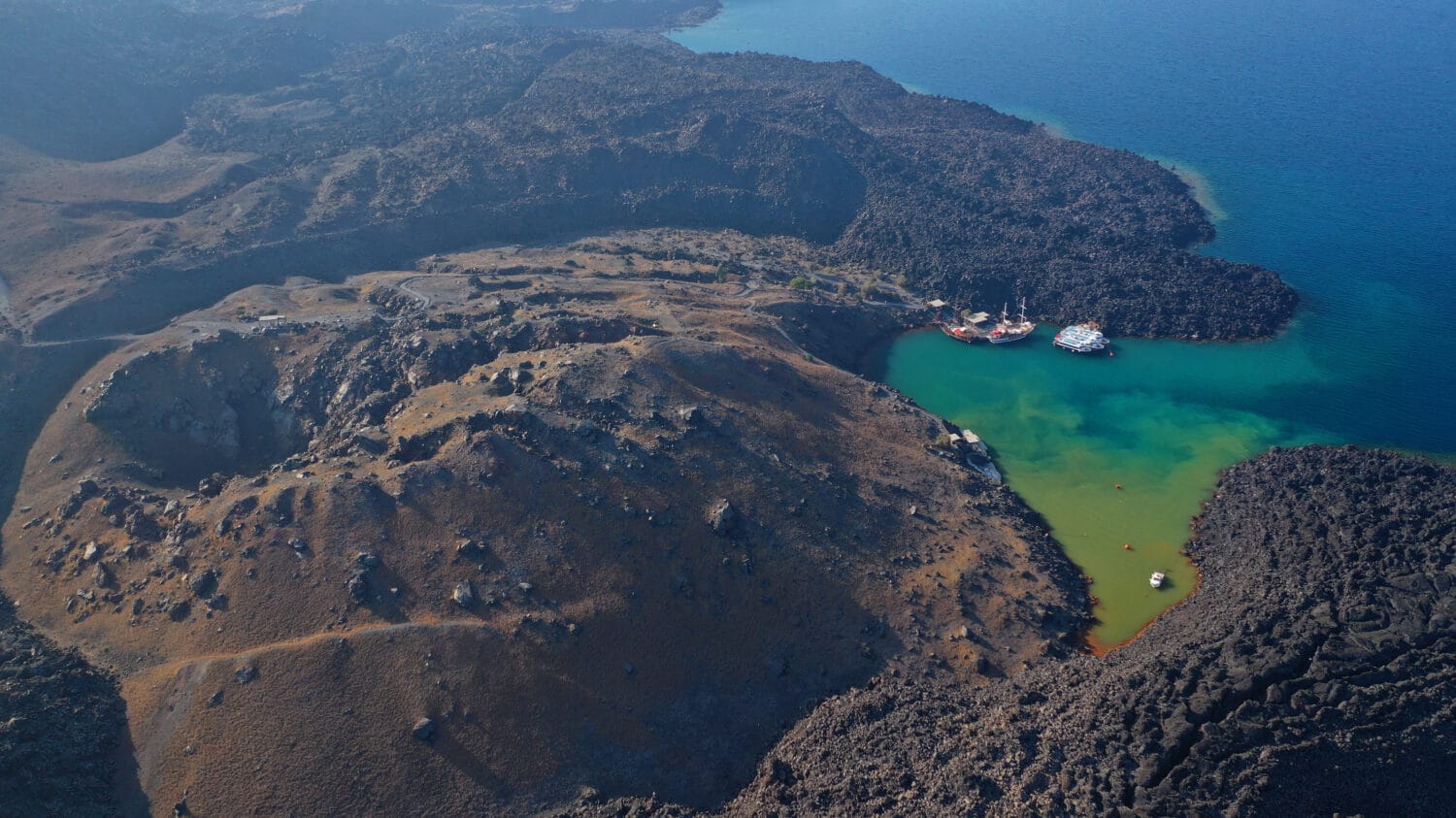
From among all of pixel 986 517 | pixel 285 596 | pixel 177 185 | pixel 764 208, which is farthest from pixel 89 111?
pixel 986 517

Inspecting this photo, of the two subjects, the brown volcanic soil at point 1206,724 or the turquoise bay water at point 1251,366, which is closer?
the brown volcanic soil at point 1206,724

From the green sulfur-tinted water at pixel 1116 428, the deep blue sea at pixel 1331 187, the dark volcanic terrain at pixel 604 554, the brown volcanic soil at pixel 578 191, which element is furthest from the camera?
the brown volcanic soil at pixel 578 191

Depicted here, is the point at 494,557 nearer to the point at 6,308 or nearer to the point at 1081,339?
the point at 6,308

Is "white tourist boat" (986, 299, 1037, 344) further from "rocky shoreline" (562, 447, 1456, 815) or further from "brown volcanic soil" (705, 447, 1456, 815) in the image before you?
"rocky shoreline" (562, 447, 1456, 815)

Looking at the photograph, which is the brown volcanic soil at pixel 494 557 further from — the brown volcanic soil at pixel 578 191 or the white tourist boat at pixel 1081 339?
the white tourist boat at pixel 1081 339

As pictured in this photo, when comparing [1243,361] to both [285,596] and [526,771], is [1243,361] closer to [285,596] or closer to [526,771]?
[526,771]

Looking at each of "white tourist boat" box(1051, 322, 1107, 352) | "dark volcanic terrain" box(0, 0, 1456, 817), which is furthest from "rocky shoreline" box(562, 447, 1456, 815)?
"white tourist boat" box(1051, 322, 1107, 352)

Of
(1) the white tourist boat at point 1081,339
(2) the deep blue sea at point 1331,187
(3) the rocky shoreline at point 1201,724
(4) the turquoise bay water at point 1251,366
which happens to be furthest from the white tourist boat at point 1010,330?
(3) the rocky shoreline at point 1201,724

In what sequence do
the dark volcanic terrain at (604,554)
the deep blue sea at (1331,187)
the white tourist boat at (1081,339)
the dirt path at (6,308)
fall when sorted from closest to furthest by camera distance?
the dark volcanic terrain at (604,554)
the dirt path at (6,308)
the deep blue sea at (1331,187)
the white tourist boat at (1081,339)
